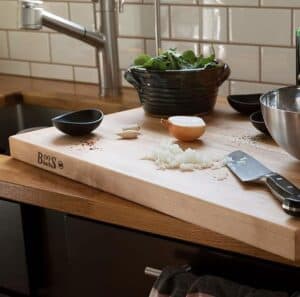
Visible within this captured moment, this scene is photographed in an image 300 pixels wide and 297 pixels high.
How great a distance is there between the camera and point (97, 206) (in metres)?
1.11

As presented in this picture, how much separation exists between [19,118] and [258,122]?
804mm

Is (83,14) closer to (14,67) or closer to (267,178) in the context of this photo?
(14,67)

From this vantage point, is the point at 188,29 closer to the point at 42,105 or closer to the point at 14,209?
the point at 42,105

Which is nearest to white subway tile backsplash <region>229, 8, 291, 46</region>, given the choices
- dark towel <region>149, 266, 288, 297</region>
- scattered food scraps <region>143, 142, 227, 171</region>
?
scattered food scraps <region>143, 142, 227, 171</region>

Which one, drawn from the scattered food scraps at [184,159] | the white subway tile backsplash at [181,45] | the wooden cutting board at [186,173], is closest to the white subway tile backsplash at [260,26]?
the white subway tile backsplash at [181,45]

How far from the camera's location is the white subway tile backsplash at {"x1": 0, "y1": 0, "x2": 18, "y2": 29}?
209 cm

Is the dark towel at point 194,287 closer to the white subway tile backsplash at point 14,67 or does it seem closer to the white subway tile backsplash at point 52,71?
the white subway tile backsplash at point 52,71

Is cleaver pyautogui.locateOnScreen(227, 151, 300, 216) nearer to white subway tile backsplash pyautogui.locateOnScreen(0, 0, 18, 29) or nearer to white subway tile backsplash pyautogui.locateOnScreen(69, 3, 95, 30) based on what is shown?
white subway tile backsplash pyautogui.locateOnScreen(69, 3, 95, 30)

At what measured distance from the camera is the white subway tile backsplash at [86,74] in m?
1.96

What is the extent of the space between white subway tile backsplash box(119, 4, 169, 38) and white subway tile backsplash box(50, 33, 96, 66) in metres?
0.14

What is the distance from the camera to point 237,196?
→ 3.29 feet

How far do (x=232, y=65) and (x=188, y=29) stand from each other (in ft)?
0.46

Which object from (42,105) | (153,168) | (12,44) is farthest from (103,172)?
(12,44)

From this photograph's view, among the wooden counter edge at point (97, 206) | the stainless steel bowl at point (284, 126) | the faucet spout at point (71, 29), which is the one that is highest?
the faucet spout at point (71, 29)
